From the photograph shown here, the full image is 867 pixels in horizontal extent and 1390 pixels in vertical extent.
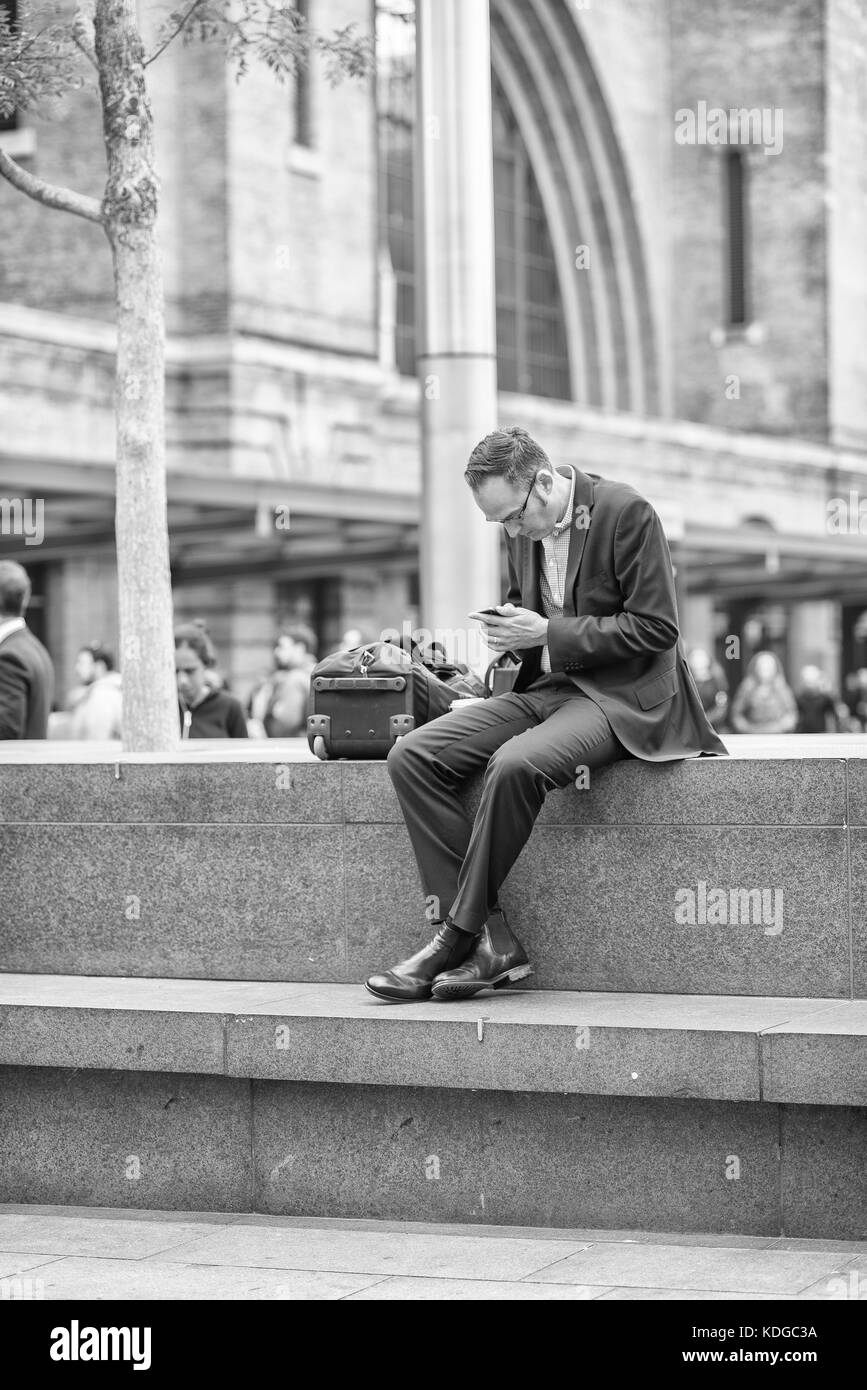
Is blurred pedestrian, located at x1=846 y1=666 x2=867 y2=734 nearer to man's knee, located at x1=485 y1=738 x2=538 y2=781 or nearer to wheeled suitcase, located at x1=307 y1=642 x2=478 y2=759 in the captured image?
wheeled suitcase, located at x1=307 y1=642 x2=478 y2=759

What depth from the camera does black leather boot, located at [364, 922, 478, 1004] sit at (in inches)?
245

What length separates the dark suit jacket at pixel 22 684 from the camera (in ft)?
30.4

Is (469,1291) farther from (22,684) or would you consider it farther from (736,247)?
(736,247)

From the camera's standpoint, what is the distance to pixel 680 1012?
19.7 feet

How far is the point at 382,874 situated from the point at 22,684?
3.21 m

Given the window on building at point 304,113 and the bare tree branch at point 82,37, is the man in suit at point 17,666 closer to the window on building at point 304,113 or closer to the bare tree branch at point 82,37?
the bare tree branch at point 82,37

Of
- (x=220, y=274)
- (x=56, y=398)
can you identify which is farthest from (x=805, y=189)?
(x=56, y=398)

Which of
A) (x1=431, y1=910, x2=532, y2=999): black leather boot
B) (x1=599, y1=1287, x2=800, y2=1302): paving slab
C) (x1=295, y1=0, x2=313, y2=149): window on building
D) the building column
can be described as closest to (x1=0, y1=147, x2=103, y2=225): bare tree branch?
the building column

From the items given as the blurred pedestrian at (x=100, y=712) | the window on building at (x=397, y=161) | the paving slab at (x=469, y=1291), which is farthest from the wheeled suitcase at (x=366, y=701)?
the window on building at (x=397, y=161)

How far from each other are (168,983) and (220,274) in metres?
21.3

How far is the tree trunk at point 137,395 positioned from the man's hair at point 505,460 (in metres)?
2.75

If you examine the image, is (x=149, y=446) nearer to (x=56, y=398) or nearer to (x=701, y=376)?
(x=56, y=398)

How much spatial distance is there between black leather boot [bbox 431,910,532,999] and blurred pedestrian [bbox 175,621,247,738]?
4751 mm

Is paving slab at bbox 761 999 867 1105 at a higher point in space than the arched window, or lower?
lower
